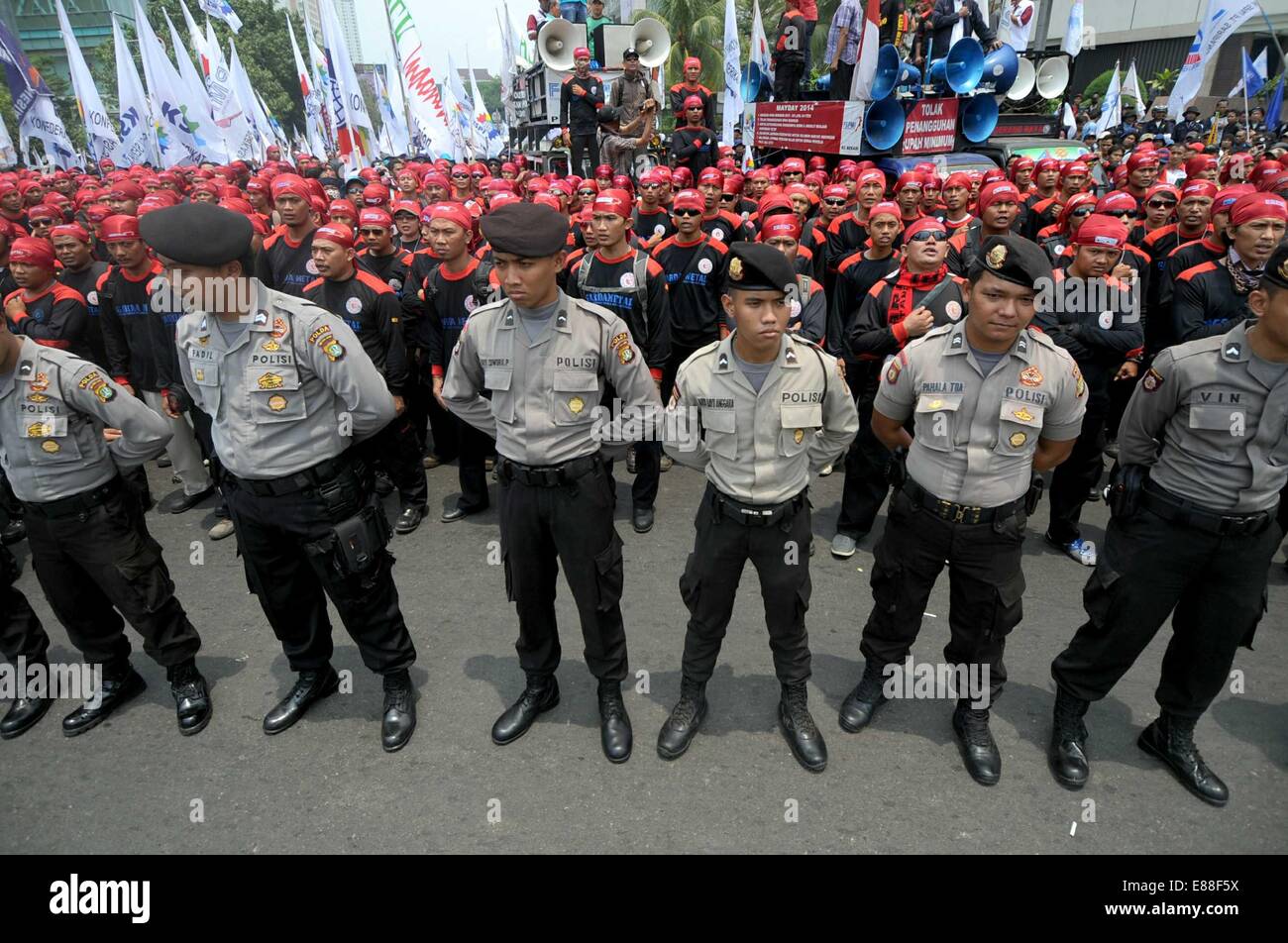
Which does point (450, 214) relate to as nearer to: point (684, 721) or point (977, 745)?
point (684, 721)

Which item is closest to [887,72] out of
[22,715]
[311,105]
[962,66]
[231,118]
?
[962,66]

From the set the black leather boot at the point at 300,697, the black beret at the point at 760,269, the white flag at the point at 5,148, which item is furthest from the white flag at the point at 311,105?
the black beret at the point at 760,269

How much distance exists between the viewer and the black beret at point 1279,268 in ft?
7.96

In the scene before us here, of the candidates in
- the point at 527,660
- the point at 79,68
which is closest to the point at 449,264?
the point at 527,660

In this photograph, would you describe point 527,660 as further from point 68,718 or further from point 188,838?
point 68,718

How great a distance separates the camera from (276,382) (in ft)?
9.86

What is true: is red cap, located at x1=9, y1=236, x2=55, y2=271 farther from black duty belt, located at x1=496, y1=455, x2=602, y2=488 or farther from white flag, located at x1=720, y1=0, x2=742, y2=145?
white flag, located at x1=720, y1=0, x2=742, y2=145

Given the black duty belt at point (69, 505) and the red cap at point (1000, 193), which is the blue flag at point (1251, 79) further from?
the black duty belt at point (69, 505)

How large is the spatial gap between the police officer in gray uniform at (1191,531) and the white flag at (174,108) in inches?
715

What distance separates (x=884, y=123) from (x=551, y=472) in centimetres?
1184

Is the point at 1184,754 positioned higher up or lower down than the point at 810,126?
lower down

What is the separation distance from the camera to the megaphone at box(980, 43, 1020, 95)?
12820 millimetres

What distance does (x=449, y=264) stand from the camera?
5.56 m

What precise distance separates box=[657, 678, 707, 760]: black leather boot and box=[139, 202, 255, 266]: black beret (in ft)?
9.07
